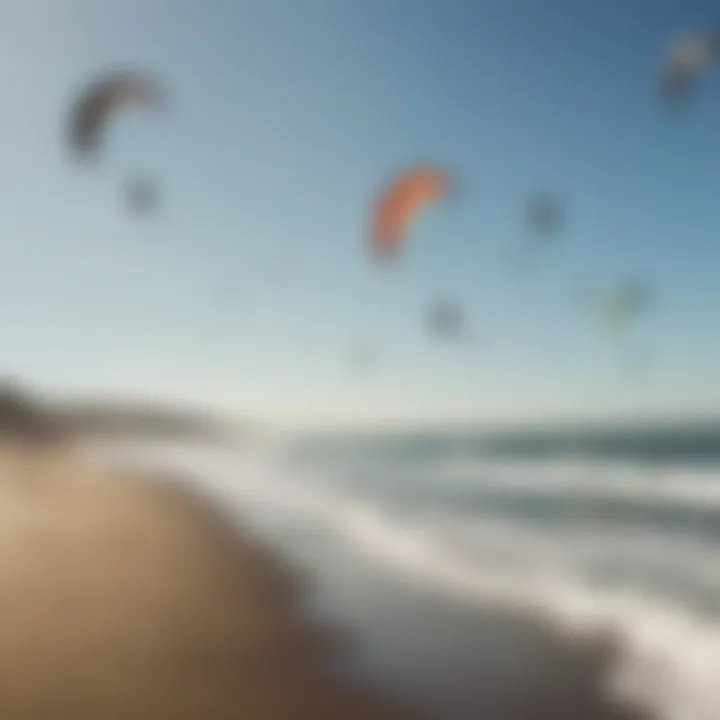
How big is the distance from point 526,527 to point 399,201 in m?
0.74

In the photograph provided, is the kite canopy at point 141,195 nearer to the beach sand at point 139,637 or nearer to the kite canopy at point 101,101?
the kite canopy at point 101,101

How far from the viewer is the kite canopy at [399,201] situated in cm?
185

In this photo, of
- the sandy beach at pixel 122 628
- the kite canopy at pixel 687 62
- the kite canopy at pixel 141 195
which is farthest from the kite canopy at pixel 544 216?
the sandy beach at pixel 122 628

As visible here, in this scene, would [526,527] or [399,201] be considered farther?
[526,527]

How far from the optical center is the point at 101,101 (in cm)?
179

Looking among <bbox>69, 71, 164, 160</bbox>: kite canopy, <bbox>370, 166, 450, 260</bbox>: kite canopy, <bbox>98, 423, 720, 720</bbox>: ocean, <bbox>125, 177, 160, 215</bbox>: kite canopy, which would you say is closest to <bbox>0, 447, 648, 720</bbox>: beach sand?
<bbox>98, 423, 720, 720</bbox>: ocean

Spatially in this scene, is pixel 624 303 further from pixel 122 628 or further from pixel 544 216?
pixel 122 628

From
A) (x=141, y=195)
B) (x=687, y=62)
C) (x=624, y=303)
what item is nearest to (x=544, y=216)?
(x=624, y=303)

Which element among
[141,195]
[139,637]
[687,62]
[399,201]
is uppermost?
[687,62]

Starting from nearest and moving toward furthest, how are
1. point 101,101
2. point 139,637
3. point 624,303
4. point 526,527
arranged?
point 139,637
point 101,101
point 624,303
point 526,527

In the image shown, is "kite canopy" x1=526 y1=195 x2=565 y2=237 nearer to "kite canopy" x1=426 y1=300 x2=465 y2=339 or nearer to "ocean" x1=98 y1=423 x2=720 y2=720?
"kite canopy" x1=426 y1=300 x2=465 y2=339

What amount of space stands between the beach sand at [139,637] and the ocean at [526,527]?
134 mm

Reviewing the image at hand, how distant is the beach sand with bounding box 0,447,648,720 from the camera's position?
161cm

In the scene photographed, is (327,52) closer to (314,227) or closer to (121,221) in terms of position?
(314,227)
